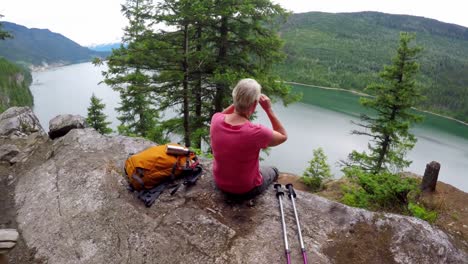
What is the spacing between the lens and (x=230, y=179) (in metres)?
4.11

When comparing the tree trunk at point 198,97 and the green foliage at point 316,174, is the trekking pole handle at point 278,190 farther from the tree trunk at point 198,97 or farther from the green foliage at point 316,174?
the green foliage at point 316,174

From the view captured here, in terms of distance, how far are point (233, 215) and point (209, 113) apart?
8.55 meters

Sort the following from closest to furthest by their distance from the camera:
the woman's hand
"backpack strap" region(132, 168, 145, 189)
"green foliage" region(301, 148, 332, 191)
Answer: the woman's hand
"backpack strap" region(132, 168, 145, 189)
"green foliage" region(301, 148, 332, 191)

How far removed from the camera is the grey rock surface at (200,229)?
3.67m

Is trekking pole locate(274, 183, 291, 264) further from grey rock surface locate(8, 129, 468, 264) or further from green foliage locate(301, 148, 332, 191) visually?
green foliage locate(301, 148, 332, 191)

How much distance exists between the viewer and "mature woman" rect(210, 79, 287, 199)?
3.65 meters

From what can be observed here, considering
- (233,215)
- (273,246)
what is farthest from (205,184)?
(273,246)

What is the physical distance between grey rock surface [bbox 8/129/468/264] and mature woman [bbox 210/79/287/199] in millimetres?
403

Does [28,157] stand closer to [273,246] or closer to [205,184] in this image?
[205,184]

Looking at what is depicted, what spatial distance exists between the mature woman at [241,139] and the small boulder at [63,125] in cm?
459

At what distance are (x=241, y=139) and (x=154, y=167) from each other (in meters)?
1.62

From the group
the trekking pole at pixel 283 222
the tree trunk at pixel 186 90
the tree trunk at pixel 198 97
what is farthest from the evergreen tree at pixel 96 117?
the trekking pole at pixel 283 222

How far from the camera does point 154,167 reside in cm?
464

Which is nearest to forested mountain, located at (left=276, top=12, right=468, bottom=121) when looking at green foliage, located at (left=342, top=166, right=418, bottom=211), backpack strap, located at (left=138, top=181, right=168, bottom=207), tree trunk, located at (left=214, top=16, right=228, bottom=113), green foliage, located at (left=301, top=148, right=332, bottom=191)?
green foliage, located at (left=301, top=148, right=332, bottom=191)
